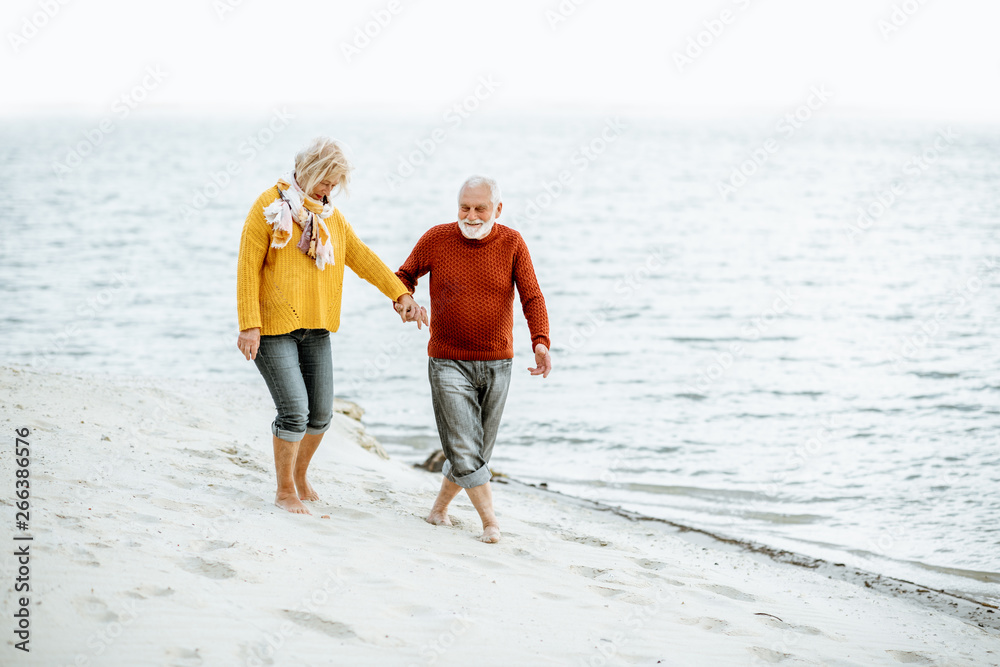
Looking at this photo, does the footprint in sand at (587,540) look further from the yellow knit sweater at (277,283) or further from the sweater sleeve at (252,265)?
the sweater sleeve at (252,265)

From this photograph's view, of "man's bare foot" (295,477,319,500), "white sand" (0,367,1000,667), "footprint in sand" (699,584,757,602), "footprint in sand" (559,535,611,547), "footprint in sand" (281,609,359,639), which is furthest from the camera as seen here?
"footprint in sand" (559,535,611,547)

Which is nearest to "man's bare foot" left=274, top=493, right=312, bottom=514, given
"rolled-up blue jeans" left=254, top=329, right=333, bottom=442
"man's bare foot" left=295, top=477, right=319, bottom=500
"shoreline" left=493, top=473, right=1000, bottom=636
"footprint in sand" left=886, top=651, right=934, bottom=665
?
"man's bare foot" left=295, top=477, right=319, bottom=500

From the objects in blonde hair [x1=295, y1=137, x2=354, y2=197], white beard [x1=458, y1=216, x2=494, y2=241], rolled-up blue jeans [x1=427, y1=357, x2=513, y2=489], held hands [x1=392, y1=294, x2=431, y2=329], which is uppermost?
blonde hair [x1=295, y1=137, x2=354, y2=197]

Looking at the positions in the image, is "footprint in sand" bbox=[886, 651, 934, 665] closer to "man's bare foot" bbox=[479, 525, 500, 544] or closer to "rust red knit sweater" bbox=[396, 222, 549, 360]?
"man's bare foot" bbox=[479, 525, 500, 544]

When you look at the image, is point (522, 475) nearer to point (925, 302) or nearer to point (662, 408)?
point (662, 408)

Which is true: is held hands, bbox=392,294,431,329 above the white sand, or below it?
above

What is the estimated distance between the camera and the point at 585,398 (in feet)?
34.4

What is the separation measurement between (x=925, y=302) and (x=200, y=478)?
15.1 m

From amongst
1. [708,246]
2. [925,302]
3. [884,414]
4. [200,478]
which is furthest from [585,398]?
[708,246]

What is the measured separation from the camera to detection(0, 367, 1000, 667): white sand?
3107mm

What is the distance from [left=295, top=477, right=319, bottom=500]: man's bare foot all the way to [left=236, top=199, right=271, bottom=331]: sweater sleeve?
1145 mm

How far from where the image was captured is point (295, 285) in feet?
14.1

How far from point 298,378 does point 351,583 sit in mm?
1166

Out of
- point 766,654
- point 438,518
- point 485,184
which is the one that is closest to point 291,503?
point 438,518
